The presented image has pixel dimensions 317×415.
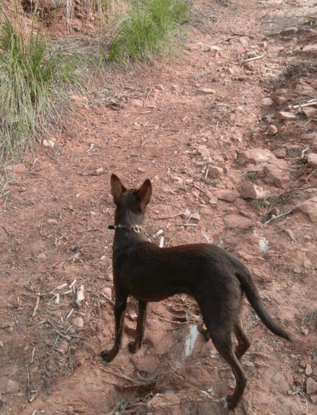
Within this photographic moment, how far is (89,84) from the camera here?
527 cm

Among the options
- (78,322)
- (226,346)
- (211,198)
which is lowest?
(78,322)

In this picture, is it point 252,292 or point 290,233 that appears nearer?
point 252,292

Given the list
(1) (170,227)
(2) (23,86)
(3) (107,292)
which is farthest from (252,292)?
(2) (23,86)

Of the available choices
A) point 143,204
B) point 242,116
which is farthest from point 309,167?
point 143,204

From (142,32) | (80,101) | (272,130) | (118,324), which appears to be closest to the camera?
(118,324)

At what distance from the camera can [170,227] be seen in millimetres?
3643

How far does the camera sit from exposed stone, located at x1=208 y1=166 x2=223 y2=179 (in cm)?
415

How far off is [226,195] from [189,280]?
1762 mm

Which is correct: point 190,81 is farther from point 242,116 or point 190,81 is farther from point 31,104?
point 31,104

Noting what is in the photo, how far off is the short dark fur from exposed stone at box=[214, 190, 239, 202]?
4.51 ft

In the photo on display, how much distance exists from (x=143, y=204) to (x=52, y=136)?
2272 millimetres

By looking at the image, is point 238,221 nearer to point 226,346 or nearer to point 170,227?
point 170,227

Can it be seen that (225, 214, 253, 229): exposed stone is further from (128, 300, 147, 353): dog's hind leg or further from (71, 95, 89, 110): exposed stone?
(71, 95, 89, 110): exposed stone

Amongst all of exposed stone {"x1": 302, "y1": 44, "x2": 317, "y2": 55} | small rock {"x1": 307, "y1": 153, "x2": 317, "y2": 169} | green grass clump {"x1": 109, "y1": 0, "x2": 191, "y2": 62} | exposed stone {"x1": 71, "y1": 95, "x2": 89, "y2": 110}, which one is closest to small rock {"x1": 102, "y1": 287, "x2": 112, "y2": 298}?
small rock {"x1": 307, "y1": 153, "x2": 317, "y2": 169}
